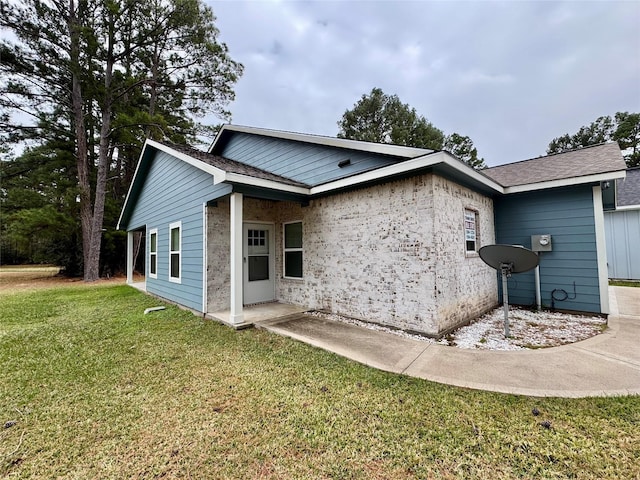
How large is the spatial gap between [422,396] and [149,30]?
19.8 m

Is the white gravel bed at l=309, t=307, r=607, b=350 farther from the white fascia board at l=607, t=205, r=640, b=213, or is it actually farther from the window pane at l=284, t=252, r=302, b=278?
the white fascia board at l=607, t=205, r=640, b=213

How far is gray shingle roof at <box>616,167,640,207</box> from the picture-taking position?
9.79 meters

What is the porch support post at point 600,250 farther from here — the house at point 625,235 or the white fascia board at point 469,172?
the house at point 625,235

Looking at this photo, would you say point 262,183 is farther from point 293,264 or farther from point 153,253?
point 153,253

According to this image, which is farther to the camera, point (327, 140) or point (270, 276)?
point (270, 276)

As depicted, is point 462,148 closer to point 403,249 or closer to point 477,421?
point 403,249

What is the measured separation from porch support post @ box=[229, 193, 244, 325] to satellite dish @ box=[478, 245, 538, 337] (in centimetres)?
434

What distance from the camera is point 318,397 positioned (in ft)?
8.96

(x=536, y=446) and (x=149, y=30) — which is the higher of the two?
(x=149, y=30)

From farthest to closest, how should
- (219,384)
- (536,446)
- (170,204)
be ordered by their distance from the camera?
(170,204) → (219,384) → (536,446)

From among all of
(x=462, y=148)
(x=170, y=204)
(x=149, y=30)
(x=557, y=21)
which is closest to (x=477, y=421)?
(x=170, y=204)

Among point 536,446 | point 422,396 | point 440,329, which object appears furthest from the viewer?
point 440,329

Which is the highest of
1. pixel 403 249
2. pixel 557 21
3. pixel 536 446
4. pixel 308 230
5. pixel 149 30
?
pixel 149 30

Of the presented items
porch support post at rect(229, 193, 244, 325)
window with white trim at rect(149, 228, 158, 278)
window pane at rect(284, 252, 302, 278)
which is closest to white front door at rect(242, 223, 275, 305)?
window pane at rect(284, 252, 302, 278)
